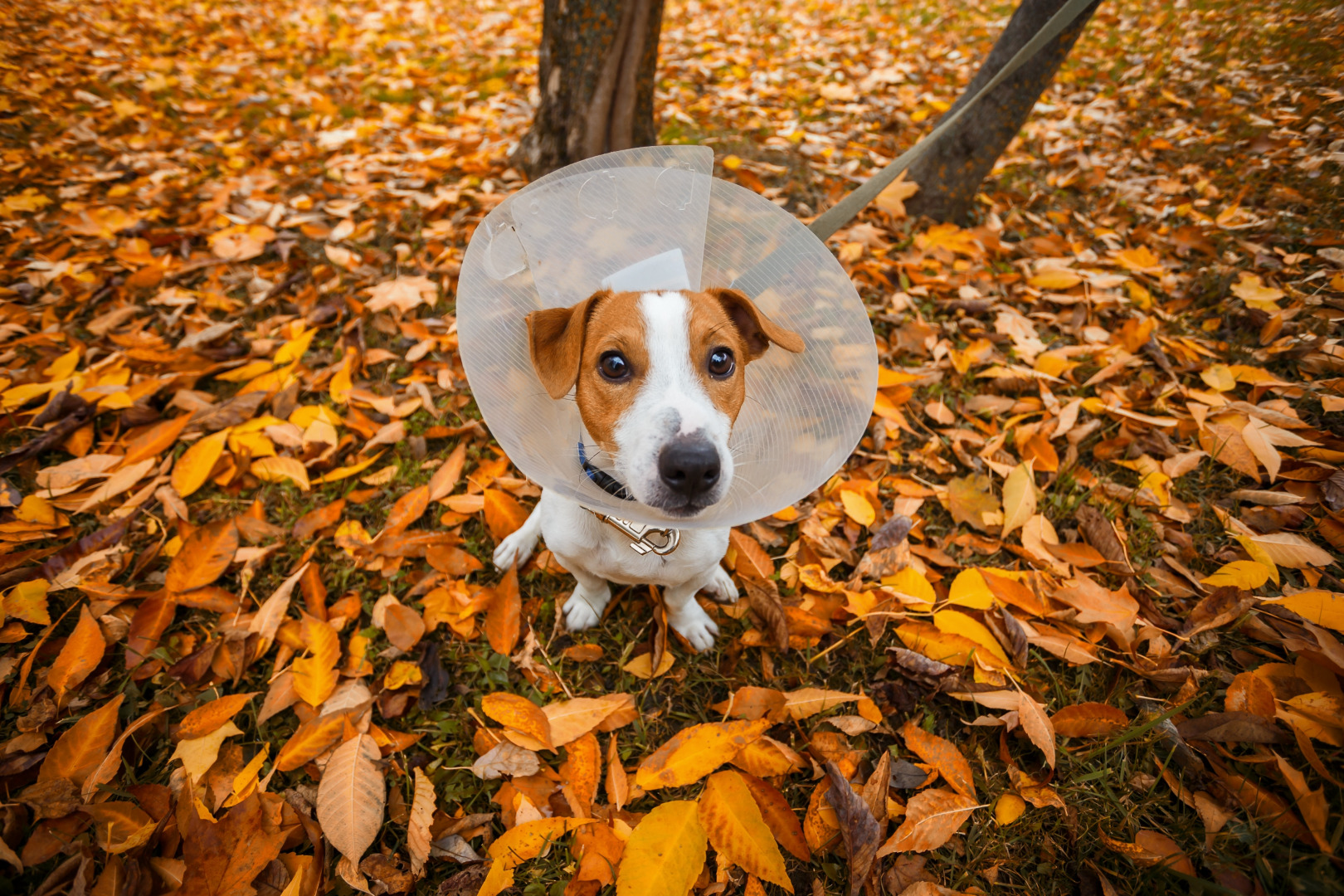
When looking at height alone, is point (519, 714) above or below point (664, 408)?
below

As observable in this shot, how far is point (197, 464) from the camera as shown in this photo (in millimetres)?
2875

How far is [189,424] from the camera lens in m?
3.07

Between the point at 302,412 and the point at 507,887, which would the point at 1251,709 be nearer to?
the point at 507,887

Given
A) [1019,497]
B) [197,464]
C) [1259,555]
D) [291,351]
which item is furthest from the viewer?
[291,351]

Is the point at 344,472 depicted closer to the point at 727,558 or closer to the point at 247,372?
the point at 247,372

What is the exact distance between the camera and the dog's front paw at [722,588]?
263cm

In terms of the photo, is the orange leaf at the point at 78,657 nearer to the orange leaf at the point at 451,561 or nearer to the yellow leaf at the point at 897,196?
the orange leaf at the point at 451,561

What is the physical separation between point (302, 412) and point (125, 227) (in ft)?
8.09

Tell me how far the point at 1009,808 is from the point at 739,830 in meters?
0.95

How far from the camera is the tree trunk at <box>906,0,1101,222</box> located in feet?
11.6

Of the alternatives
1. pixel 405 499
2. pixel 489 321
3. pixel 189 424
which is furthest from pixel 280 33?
pixel 489 321

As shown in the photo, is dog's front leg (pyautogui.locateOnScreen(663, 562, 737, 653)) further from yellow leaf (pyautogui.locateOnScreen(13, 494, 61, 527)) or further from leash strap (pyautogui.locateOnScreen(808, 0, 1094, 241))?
yellow leaf (pyautogui.locateOnScreen(13, 494, 61, 527))

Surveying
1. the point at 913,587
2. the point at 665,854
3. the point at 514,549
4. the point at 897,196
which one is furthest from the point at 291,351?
the point at 897,196

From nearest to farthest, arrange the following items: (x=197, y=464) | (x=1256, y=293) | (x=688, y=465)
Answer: (x=688, y=465)
(x=197, y=464)
(x=1256, y=293)
